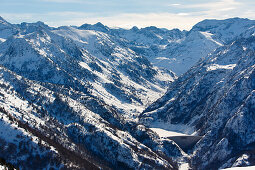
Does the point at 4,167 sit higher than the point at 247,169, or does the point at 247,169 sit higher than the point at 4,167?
the point at 247,169

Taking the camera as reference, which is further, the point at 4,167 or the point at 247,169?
the point at 4,167
